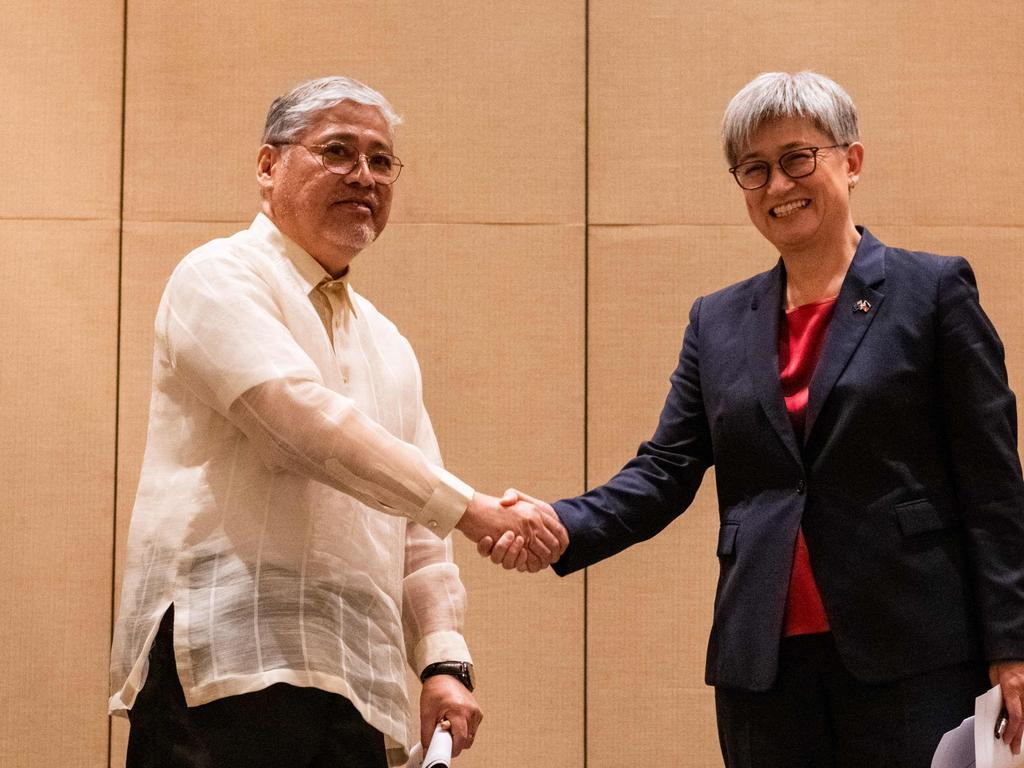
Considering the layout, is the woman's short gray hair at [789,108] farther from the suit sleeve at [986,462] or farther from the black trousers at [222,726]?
the black trousers at [222,726]

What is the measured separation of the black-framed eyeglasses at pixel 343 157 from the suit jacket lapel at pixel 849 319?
2.67 ft

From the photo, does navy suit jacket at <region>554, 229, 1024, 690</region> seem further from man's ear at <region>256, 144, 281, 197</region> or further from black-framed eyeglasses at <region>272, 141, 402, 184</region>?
man's ear at <region>256, 144, 281, 197</region>

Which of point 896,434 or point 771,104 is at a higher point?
point 771,104

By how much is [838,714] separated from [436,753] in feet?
2.11

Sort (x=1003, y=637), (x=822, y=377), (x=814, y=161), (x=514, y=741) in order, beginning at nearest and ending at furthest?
(x=1003, y=637) < (x=822, y=377) < (x=814, y=161) < (x=514, y=741)

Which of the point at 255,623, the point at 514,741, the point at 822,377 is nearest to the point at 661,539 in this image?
the point at 514,741

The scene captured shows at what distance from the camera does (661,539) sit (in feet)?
11.3

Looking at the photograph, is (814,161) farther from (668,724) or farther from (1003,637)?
(668,724)

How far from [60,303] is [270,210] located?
1392 millimetres

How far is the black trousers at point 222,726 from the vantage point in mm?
1832

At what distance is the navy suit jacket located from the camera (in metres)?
1.93

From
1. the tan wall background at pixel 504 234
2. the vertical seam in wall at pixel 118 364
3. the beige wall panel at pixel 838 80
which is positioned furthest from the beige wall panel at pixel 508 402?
the vertical seam in wall at pixel 118 364

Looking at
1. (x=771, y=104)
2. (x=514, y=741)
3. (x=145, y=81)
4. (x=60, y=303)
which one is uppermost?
(x=145, y=81)

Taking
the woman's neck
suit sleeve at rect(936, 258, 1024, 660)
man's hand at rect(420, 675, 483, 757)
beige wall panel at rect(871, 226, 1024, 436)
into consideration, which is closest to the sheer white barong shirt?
man's hand at rect(420, 675, 483, 757)
